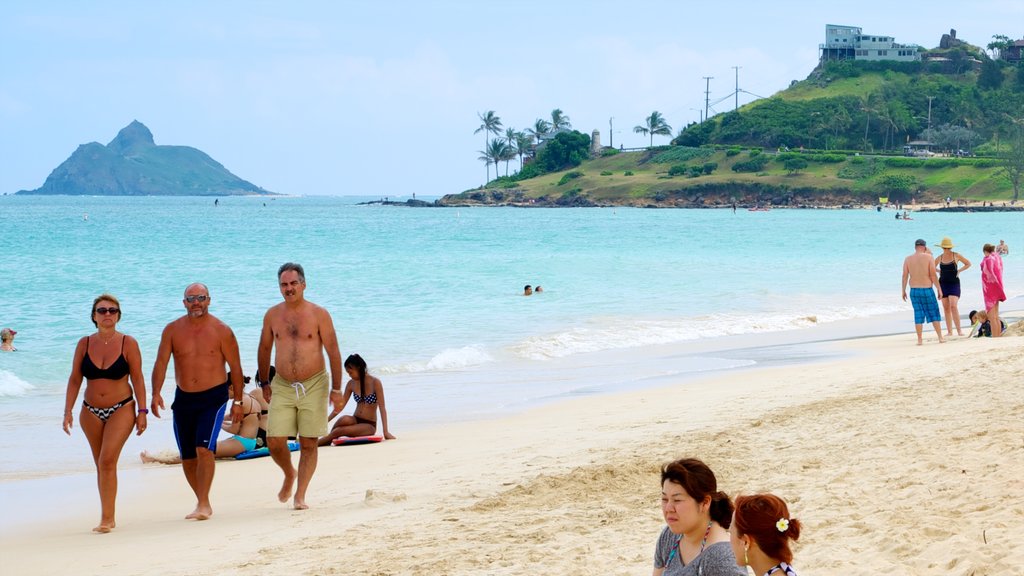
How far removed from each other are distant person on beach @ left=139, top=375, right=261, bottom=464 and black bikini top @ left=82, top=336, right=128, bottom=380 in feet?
7.81

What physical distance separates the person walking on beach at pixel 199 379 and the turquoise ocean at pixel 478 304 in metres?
2.47

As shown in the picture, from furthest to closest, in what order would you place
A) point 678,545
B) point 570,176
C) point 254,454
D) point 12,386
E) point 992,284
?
point 570,176 → point 992,284 → point 12,386 → point 254,454 → point 678,545

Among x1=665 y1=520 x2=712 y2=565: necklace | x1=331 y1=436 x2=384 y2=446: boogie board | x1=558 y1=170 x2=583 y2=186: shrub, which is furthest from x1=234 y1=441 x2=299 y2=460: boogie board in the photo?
x1=558 y1=170 x2=583 y2=186: shrub

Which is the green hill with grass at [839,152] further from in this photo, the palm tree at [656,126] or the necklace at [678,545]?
the necklace at [678,545]

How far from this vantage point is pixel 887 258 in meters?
40.6

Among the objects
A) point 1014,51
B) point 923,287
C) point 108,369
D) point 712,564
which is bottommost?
point 712,564

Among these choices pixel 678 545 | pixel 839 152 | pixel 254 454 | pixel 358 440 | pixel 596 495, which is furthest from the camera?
pixel 839 152

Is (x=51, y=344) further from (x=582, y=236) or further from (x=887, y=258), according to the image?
(x=582, y=236)

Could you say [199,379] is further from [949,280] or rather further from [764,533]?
[949,280]

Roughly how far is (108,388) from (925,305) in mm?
11755

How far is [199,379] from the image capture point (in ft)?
22.2

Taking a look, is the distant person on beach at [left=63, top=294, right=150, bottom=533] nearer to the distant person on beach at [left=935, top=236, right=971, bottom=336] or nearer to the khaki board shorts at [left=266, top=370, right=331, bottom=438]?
the khaki board shorts at [left=266, top=370, right=331, bottom=438]

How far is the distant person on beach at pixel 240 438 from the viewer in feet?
29.5

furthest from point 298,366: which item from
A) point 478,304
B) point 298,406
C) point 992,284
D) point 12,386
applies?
point 478,304
